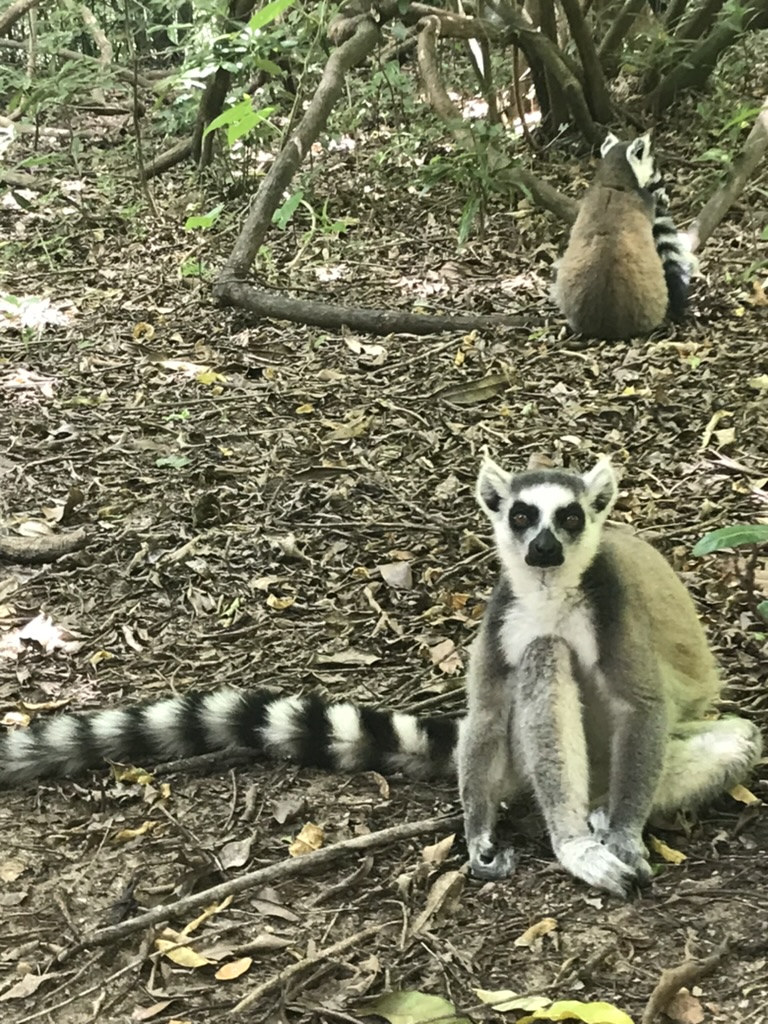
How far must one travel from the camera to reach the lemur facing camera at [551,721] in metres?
2.79

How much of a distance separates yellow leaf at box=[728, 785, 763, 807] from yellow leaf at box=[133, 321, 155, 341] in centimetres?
491

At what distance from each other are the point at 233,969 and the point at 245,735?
88 cm

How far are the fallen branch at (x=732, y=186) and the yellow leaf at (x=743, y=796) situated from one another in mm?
4500

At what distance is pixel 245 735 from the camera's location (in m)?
3.25

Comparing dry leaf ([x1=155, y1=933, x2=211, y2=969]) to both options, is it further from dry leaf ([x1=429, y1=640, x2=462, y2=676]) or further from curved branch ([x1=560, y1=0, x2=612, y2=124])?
curved branch ([x1=560, y1=0, x2=612, y2=124])

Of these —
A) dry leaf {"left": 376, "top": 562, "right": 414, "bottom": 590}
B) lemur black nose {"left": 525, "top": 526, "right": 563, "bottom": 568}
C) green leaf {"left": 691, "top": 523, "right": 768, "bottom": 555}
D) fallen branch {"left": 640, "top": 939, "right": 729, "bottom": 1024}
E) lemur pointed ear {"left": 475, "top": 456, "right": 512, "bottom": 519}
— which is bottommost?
fallen branch {"left": 640, "top": 939, "right": 729, "bottom": 1024}

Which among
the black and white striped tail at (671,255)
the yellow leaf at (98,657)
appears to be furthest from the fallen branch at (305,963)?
the black and white striped tail at (671,255)

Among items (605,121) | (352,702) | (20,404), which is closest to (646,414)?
(352,702)

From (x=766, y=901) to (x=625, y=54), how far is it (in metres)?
8.03

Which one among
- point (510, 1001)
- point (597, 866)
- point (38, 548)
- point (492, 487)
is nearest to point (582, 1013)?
point (510, 1001)

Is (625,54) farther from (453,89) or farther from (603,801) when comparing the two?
(603,801)

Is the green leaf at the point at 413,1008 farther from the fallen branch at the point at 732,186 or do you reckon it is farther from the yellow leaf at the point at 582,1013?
the fallen branch at the point at 732,186

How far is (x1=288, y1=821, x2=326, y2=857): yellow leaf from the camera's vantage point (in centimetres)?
289

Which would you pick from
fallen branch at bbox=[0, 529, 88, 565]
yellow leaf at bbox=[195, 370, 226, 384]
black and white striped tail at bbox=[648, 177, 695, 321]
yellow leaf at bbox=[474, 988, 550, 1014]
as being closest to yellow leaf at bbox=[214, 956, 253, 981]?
yellow leaf at bbox=[474, 988, 550, 1014]
